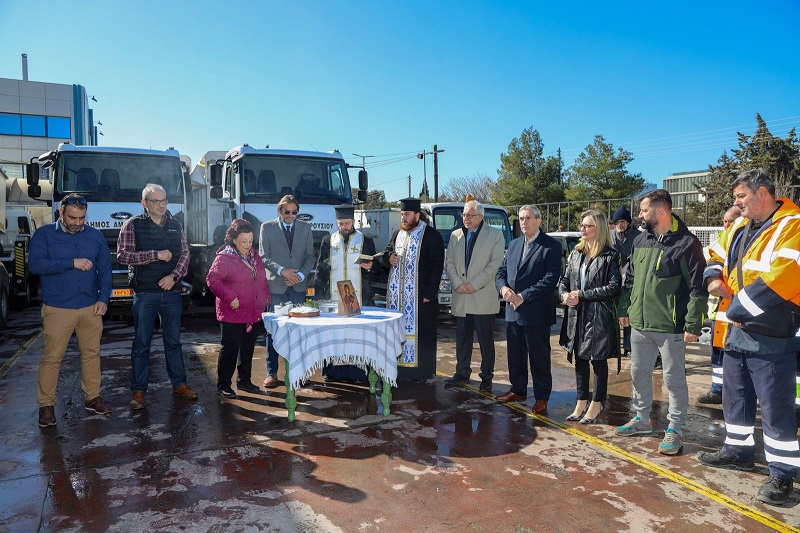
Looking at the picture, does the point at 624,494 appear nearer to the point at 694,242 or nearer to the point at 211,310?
the point at 694,242

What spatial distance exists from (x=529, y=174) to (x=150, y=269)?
126ft

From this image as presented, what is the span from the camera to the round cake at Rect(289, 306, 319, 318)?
492cm

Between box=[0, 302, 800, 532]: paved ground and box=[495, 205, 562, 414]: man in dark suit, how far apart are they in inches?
16.7

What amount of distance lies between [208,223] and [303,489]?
724 centimetres

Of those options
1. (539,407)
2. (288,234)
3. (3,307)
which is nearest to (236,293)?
(288,234)

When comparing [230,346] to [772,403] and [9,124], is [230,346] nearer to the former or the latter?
[772,403]

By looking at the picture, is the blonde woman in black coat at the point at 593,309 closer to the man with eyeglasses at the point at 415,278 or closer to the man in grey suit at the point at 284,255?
the man with eyeglasses at the point at 415,278

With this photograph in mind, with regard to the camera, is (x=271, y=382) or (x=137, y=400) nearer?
(x=137, y=400)

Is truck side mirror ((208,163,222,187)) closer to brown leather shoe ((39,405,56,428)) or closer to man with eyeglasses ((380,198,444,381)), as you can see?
man with eyeglasses ((380,198,444,381))

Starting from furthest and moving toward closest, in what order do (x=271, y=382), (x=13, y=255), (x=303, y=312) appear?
1. (x=13, y=255)
2. (x=271, y=382)
3. (x=303, y=312)

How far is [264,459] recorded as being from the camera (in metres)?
4.08

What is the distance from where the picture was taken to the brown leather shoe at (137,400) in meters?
5.22

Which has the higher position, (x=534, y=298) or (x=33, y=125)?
(x=33, y=125)

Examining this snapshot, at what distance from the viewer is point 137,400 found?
527 cm
